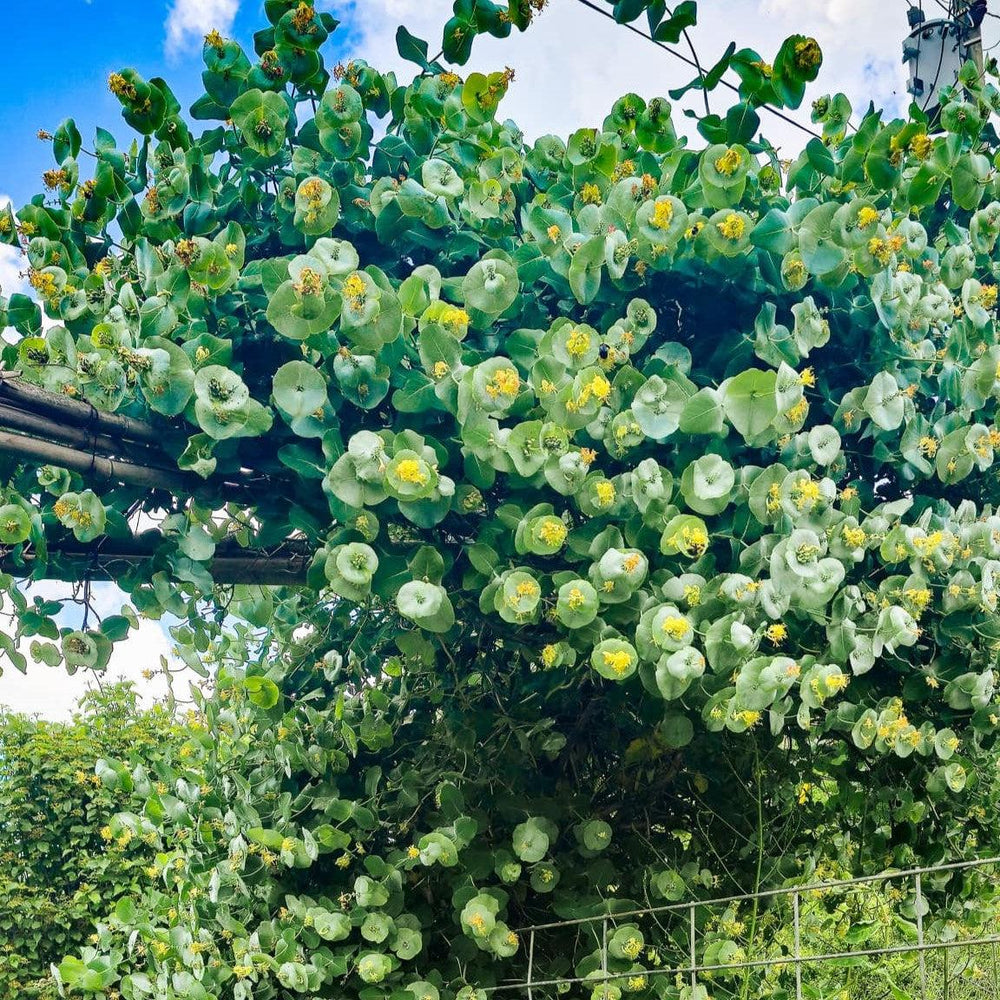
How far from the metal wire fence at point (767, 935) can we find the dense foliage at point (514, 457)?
0.05 metres

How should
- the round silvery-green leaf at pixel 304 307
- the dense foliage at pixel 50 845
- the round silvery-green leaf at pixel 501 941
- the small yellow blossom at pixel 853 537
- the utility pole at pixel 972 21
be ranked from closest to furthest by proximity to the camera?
the round silvery-green leaf at pixel 304 307
the small yellow blossom at pixel 853 537
the round silvery-green leaf at pixel 501 941
the utility pole at pixel 972 21
the dense foliage at pixel 50 845

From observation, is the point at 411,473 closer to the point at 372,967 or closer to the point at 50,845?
the point at 372,967

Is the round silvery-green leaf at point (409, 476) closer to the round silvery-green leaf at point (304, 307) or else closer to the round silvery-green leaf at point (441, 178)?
the round silvery-green leaf at point (304, 307)

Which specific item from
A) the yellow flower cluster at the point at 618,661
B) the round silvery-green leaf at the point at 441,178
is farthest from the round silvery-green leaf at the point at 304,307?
the yellow flower cluster at the point at 618,661

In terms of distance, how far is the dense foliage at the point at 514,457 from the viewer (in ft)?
5.33

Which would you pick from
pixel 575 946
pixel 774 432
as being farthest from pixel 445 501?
pixel 575 946

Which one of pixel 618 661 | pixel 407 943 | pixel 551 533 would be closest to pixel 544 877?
pixel 407 943

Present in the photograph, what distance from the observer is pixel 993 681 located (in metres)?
2.07

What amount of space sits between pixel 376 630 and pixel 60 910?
10.7 feet

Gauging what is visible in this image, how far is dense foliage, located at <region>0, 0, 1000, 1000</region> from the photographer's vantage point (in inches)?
63.9

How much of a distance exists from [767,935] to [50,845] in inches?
142

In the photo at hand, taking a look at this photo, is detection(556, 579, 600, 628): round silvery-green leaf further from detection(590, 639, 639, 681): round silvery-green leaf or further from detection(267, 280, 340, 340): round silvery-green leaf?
detection(267, 280, 340, 340): round silvery-green leaf

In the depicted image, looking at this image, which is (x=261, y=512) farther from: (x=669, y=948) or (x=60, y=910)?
(x=60, y=910)

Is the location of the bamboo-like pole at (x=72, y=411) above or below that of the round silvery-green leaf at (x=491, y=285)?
below
